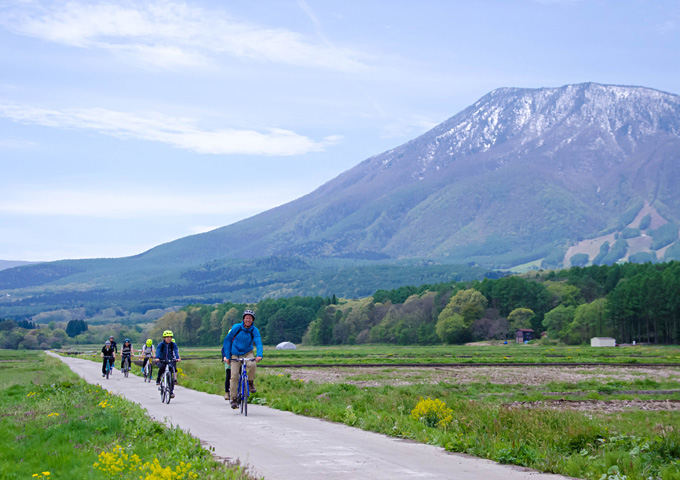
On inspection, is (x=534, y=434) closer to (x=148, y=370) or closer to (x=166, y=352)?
(x=166, y=352)

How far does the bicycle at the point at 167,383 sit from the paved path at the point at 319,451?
315cm

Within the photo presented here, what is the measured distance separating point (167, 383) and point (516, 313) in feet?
421

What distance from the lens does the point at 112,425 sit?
17781 mm

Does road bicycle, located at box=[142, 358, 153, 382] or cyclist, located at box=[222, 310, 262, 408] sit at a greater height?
cyclist, located at box=[222, 310, 262, 408]

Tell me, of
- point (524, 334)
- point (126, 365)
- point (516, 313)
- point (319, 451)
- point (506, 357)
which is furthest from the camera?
point (516, 313)

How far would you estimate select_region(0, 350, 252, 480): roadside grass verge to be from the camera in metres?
12.0

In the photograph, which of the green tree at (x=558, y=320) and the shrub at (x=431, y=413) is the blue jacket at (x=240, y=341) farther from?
the green tree at (x=558, y=320)

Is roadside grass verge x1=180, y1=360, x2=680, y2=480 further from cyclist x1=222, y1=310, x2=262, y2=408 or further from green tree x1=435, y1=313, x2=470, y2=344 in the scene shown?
green tree x1=435, y1=313, x2=470, y2=344

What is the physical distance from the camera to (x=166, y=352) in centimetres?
2586

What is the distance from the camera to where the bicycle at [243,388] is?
20594mm

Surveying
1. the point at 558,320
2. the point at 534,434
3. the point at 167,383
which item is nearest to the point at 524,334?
the point at 558,320

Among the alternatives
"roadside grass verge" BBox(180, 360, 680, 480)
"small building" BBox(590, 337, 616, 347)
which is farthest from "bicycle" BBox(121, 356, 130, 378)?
"small building" BBox(590, 337, 616, 347)

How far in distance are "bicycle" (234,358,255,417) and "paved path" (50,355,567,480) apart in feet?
0.93

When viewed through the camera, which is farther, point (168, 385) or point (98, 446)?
point (168, 385)
